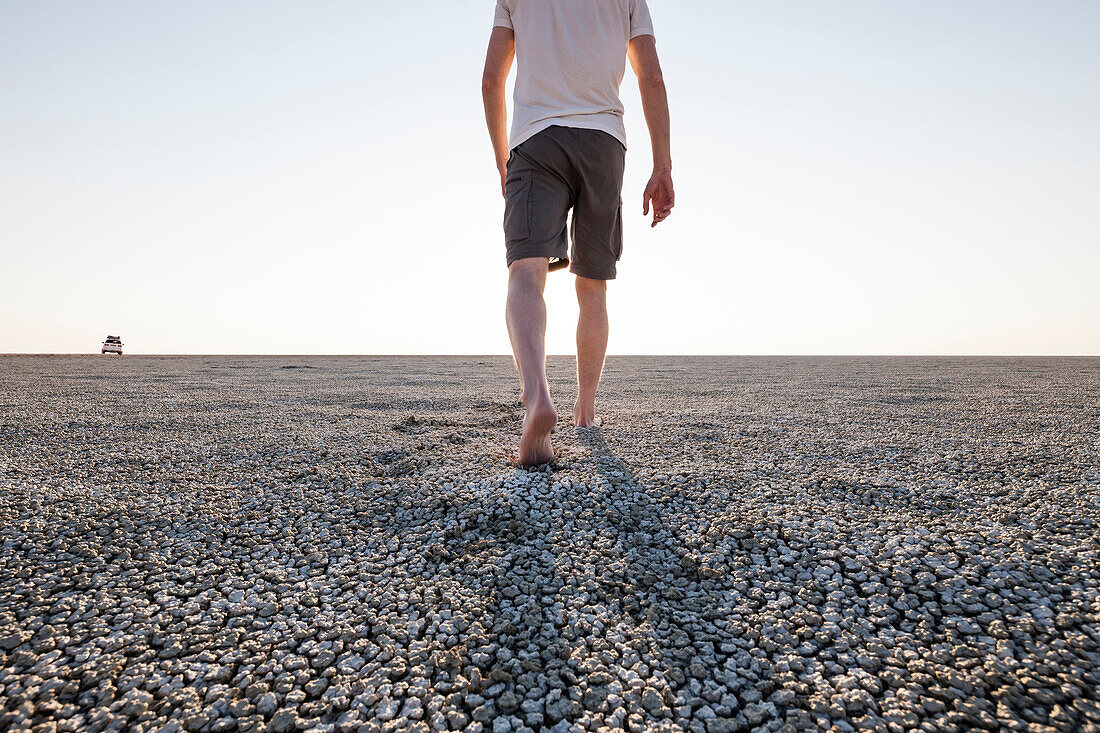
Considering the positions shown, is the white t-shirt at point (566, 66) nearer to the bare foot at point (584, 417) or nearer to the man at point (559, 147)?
the man at point (559, 147)

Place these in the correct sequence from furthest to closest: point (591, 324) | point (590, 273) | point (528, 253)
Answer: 1. point (591, 324)
2. point (590, 273)
3. point (528, 253)

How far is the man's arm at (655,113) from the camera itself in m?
2.23

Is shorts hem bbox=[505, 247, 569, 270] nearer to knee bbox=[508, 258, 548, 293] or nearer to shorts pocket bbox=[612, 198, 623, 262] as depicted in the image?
knee bbox=[508, 258, 548, 293]

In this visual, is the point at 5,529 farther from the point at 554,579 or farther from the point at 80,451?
the point at 554,579

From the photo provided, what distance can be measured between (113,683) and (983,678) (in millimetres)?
1212

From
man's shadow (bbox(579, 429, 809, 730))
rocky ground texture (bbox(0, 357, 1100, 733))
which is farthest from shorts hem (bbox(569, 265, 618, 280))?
man's shadow (bbox(579, 429, 809, 730))

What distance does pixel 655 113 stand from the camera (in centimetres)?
224

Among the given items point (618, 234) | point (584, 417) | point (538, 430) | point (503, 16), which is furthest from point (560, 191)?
point (584, 417)

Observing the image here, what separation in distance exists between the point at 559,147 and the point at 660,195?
0.48 meters

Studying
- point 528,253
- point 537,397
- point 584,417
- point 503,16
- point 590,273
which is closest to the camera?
point 537,397

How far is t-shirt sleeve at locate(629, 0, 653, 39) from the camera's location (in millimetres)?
2217

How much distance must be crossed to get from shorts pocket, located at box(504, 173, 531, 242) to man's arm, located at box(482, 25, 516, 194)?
17 centimetres

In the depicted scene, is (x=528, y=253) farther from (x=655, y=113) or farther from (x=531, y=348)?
(x=655, y=113)

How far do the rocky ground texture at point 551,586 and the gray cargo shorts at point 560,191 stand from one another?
723mm
